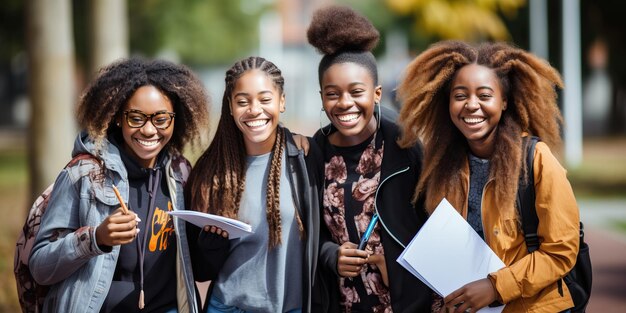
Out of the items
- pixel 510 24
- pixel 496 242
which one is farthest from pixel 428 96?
pixel 510 24

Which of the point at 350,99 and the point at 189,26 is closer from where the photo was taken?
the point at 350,99

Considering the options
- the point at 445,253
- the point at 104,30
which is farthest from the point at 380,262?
the point at 104,30

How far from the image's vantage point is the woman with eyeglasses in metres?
3.41

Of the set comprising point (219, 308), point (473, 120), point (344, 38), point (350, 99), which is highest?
point (344, 38)

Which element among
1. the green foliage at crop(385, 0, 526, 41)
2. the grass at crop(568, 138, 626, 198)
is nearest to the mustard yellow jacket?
the grass at crop(568, 138, 626, 198)

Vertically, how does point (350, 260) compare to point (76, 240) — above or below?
below

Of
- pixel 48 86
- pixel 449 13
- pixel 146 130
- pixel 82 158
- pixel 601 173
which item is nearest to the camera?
pixel 82 158

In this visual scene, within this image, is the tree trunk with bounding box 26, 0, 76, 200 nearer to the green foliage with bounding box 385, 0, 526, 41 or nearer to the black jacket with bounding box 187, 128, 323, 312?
the black jacket with bounding box 187, 128, 323, 312

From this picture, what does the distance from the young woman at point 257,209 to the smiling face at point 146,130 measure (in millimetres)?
246

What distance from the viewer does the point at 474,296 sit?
3428 mm

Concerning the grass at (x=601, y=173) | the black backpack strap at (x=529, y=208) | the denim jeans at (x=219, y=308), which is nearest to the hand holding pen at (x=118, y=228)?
the denim jeans at (x=219, y=308)

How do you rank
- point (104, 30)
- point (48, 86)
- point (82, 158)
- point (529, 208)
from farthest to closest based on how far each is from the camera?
point (104, 30) → point (48, 86) → point (82, 158) → point (529, 208)

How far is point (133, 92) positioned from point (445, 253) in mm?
1485

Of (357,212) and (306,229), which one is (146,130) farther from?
(357,212)
